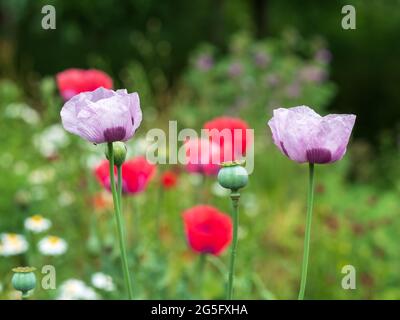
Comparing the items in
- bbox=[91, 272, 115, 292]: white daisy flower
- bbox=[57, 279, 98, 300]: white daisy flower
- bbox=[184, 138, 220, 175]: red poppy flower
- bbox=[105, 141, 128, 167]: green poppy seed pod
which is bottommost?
bbox=[57, 279, 98, 300]: white daisy flower

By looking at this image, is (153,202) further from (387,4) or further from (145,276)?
(387,4)

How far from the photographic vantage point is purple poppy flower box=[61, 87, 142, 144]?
34.5 inches

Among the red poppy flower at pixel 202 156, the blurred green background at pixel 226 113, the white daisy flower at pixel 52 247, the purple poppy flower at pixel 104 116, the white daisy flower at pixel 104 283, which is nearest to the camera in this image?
the purple poppy flower at pixel 104 116

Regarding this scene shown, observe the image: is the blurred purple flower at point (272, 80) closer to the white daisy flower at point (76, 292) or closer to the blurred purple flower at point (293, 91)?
the blurred purple flower at point (293, 91)

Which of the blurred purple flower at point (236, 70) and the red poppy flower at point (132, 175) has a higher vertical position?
the blurred purple flower at point (236, 70)

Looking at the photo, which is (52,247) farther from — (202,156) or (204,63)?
(204,63)

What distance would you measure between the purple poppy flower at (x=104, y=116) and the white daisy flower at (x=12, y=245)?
115 centimetres

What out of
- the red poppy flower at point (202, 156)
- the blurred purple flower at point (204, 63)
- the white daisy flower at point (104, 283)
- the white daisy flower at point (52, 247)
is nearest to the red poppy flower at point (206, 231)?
the red poppy flower at point (202, 156)

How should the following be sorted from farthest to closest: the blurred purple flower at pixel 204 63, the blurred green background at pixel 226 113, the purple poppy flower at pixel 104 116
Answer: the blurred purple flower at pixel 204 63 → the blurred green background at pixel 226 113 → the purple poppy flower at pixel 104 116

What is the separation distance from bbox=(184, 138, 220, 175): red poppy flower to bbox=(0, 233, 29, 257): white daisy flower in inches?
26.7

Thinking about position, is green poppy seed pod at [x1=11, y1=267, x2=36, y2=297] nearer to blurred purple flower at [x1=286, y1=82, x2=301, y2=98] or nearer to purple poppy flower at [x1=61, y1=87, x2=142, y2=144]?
purple poppy flower at [x1=61, y1=87, x2=142, y2=144]

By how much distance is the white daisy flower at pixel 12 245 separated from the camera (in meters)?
1.96

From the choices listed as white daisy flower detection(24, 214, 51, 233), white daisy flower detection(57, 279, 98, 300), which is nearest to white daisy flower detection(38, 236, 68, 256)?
white daisy flower detection(24, 214, 51, 233)

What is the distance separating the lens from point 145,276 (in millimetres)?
1789
